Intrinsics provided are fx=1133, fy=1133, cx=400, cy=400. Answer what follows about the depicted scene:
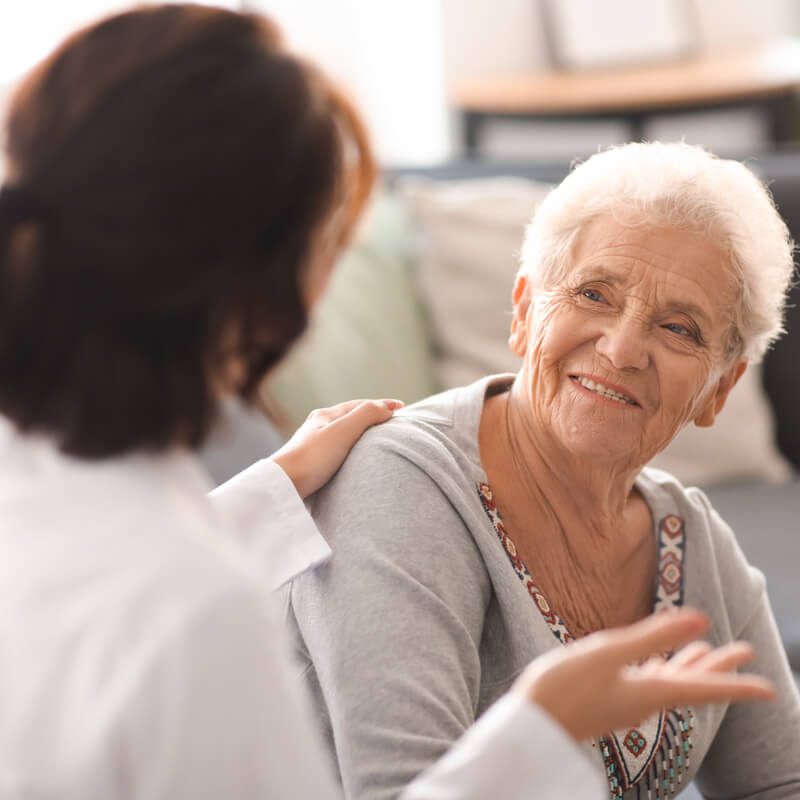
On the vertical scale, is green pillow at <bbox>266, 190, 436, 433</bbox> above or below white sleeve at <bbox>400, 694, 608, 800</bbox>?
below

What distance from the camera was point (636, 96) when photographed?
13.8 feet

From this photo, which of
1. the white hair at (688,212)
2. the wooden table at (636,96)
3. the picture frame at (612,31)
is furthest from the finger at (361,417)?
the picture frame at (612,31)

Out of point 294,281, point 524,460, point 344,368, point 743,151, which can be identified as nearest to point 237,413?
point 344,368

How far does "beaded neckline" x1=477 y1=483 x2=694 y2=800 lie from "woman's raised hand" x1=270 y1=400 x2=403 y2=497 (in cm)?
16

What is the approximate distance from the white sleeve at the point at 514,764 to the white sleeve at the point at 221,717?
0.41ft

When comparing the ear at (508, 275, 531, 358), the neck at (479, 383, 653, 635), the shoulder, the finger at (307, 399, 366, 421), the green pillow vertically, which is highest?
the ear at (508, 275, 531, 358)

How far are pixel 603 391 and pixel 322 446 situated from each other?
34cm

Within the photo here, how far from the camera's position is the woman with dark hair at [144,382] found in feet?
2.29

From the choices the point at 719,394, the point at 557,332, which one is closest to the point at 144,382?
the point at 557,332

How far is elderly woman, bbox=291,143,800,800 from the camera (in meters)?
1.14

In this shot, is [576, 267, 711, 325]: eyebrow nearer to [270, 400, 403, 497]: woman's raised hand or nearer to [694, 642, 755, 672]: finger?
[270, 400, 403, 497]: woman's raised hand

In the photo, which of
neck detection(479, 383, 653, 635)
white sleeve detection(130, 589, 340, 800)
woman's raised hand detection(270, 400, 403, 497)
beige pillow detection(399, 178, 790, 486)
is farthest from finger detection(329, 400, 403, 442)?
beige pillow detection(399, 178, 790, 486)

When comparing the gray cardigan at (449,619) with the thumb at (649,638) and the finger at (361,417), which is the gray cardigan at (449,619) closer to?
the finger at (361,417)

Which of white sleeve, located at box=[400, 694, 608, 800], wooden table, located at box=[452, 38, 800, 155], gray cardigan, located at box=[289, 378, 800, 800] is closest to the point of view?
white sleeve, located at box=[400, 694, 608, 800]
